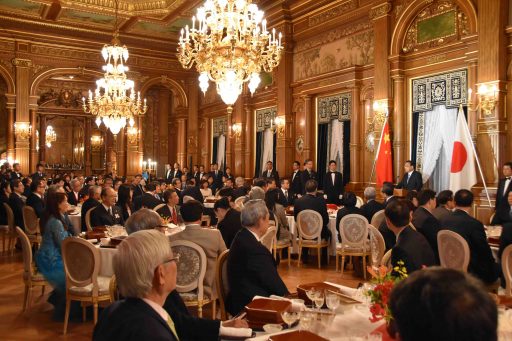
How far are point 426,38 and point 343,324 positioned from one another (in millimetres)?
8532

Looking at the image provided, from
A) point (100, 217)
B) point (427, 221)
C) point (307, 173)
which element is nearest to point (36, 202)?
point (100, 217)

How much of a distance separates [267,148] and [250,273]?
36.9 ft

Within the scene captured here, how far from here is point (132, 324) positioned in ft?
5.57

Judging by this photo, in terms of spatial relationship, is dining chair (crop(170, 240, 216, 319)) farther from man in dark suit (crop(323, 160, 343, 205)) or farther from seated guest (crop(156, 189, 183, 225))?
man in dark suit (crop(323, 160, 343, 205))

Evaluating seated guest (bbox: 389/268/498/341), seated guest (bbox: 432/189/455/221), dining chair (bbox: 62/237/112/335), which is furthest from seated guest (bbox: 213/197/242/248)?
seated guest (bbox: 389/268/498/341)

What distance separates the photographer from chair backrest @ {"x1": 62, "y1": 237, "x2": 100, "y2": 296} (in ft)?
14.9

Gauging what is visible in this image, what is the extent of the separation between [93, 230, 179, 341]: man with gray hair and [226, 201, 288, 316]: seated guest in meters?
1.39

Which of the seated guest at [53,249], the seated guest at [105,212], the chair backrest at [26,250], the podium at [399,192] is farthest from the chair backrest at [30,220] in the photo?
the podium at [399,192]

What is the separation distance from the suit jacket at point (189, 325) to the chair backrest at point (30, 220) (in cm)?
626

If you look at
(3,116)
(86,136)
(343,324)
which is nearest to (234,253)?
(343,324)

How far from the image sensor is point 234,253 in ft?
10.9

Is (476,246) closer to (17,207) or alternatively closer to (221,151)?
(17,207)

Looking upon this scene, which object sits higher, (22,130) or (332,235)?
(22,130)

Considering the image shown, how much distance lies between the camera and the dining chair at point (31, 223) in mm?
7968
